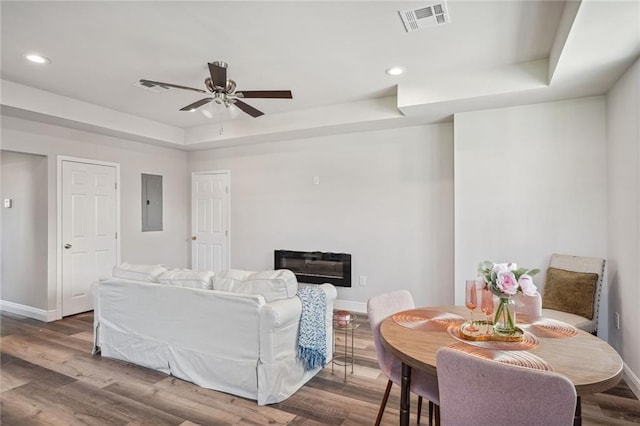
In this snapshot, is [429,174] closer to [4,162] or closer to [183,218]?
[183,218]

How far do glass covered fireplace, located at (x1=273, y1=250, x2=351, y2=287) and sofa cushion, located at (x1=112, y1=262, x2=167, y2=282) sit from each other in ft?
7.80

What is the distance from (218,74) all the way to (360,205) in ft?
8.65

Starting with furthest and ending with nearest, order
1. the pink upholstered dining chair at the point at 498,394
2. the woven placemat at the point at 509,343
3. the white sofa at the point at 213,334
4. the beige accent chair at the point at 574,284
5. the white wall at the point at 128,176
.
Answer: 1. the white wall at the point at 128,176
2. the beige accent chair at the point at 574,284
3. the white sofa at the point at 213,334
4. the woven placemat at the point at 509,343
5. the pink upholstered dining chair at the point at 498,394

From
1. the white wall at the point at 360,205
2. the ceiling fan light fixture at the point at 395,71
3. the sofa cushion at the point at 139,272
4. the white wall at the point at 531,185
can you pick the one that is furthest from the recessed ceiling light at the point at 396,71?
the sofa cushion at the point at 139,272

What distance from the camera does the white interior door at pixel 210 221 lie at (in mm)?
5887

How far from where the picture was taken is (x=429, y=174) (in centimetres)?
439

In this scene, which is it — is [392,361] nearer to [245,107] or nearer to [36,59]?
[245,107]

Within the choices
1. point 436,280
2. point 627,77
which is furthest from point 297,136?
point 627,77

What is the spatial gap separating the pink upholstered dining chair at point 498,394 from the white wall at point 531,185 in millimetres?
2885

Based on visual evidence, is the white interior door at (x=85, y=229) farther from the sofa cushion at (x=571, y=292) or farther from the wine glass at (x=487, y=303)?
the sofa cushion at (x=571, y=292)

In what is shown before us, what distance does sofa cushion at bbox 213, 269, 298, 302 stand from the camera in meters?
2.48

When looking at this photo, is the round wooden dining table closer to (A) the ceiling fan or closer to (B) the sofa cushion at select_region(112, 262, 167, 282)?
(B) the sofa cushion at select_region(112, 262, 167, 282)

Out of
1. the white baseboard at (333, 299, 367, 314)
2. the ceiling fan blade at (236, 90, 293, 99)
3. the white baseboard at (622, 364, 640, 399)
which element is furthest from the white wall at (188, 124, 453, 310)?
the ceiling fan blade at (236, 90, 293, 99)

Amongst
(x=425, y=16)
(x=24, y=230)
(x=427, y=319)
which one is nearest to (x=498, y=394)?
(x=427, y=319)
